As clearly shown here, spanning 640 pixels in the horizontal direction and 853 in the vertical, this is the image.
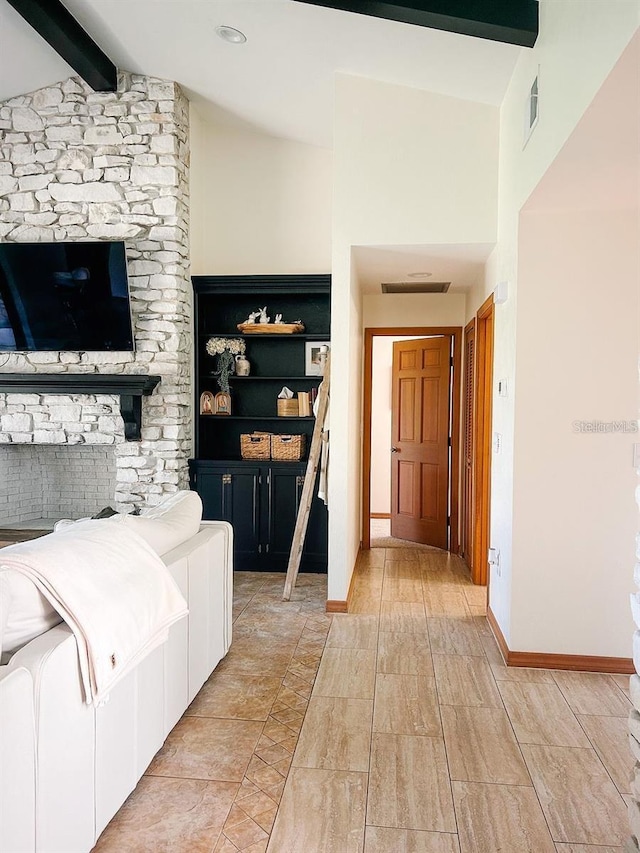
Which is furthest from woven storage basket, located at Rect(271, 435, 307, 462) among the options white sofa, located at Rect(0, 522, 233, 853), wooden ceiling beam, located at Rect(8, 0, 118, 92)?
wooden ceiling beam, located at Rect(8, 0, 118, 92)

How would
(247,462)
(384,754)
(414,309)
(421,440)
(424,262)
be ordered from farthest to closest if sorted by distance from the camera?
(421,440), (414,309), (247,462), (424,262), (384,754)

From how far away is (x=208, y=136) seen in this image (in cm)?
543

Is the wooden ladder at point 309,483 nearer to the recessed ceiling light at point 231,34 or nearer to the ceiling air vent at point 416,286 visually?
the ceiling air vent at point 416,286

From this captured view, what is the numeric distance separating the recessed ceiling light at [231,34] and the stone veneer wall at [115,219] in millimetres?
1023

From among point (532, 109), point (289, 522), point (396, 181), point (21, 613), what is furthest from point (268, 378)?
point (21, 613)

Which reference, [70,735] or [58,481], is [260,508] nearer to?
[58,481]

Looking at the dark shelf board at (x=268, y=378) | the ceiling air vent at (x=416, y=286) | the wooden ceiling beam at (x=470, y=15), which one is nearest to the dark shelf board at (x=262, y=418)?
the dark shelf board at (x=268, y=378)

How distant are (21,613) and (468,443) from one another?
4.31 m

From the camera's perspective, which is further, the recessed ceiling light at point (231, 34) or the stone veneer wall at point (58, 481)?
the stone veneer wall at point (58, 481)

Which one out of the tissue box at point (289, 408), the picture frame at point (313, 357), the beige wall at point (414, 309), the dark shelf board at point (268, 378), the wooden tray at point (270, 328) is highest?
the beige wall at point (414, 309)

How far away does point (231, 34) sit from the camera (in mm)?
3814

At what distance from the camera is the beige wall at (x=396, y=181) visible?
3.96m

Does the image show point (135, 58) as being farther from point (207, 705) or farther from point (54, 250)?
point (207, 705)

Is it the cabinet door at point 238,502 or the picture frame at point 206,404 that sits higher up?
the picture frame at point 206,404
